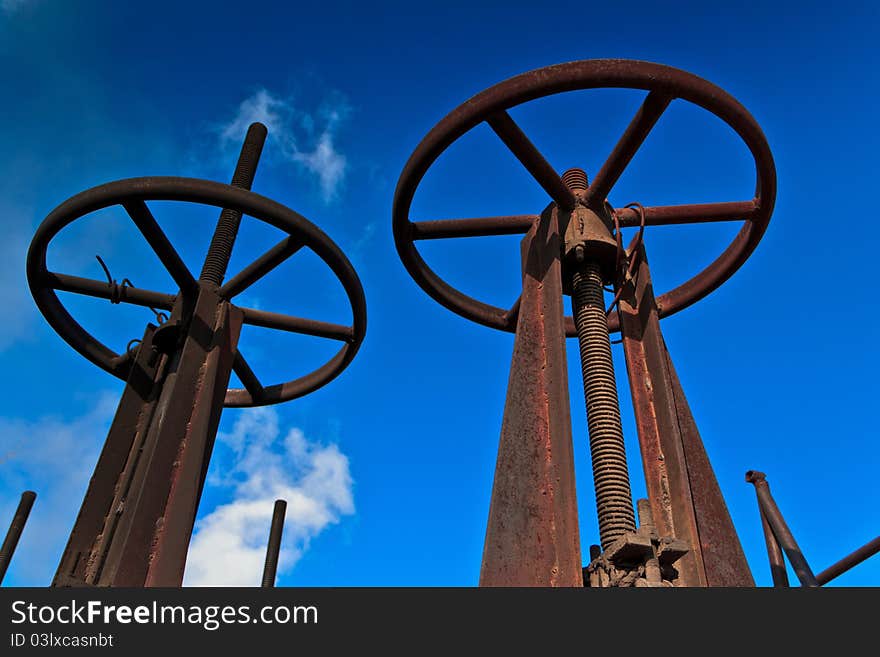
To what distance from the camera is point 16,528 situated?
398 inches

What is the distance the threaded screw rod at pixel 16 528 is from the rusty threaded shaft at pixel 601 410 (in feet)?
28.9

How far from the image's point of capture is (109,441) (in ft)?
25.2

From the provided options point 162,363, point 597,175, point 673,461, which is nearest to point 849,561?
point 673,461

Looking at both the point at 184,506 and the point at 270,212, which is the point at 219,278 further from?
the point at 184,506

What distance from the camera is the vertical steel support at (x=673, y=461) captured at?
4703mm

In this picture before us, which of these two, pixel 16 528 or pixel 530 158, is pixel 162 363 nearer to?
pixel 16 528

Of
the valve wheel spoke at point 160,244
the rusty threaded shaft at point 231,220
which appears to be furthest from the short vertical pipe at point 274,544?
the valve wheel spoke at point 160,244

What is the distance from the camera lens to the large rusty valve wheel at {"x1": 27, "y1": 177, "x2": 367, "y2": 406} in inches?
279

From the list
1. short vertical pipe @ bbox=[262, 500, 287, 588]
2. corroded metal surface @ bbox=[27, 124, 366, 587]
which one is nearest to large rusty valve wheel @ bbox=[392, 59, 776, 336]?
corroded metal surface @ bbox=[27, 124, 366, 587]

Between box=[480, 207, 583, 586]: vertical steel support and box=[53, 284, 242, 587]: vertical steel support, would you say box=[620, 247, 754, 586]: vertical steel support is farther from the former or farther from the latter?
box=[53, 284, 242, 587]: vertical steel support

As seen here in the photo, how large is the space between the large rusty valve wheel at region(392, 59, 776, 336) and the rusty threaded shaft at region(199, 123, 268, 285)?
2591 mm

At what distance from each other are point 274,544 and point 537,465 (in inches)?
324
